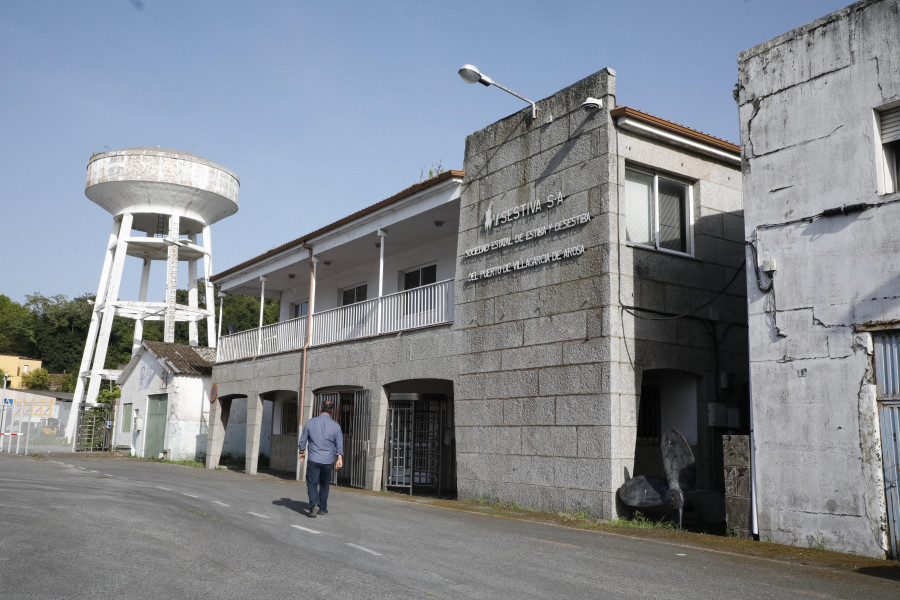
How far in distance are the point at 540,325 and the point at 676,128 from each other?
394cm

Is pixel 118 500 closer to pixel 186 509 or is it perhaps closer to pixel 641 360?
pixel 186 509

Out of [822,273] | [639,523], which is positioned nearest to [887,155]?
[822,273]

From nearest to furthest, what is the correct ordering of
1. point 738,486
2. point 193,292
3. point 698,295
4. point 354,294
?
1. point 738,486
2. point 698,295
3. point 354,294
4. point 193,292

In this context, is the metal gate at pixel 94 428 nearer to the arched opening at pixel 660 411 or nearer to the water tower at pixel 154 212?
the water tower at pixel 154 212

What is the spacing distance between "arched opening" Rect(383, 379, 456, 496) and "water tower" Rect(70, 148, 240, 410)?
13.5 m

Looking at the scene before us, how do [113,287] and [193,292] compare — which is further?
[193,292]

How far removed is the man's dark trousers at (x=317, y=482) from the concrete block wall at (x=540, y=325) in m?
3.51

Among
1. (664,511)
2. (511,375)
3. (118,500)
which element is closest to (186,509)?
(118,500)

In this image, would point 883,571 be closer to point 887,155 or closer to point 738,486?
point 738,486

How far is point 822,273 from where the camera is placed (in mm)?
9602

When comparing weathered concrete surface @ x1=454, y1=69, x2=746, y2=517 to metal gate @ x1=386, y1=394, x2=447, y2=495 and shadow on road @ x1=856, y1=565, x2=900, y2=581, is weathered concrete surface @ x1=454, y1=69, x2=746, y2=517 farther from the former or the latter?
shadow on road @ x1=856, y1=565, x2=900, y2=581

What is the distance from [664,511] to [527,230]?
202 inches

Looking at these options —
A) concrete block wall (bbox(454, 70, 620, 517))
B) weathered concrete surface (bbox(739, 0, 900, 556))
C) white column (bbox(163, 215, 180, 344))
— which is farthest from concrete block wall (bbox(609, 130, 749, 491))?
white column (bbox(163, 215, 180, 344))

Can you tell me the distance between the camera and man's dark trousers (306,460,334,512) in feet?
36.0
